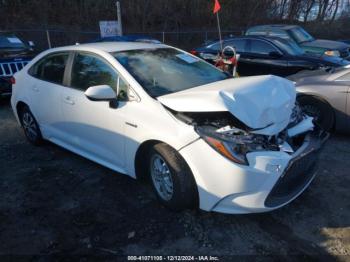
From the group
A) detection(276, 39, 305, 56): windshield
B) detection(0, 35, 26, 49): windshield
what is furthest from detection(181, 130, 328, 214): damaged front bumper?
detection(0, 35, 26, 49): windshield

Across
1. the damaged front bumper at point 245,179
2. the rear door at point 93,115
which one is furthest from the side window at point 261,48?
the damaged front bumper at point 245,179

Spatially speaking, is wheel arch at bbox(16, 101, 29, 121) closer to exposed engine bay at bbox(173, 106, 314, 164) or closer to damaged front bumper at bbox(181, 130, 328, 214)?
exposed engine bay at bbox(173, 106, 314, 164)

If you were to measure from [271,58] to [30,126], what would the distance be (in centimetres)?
585

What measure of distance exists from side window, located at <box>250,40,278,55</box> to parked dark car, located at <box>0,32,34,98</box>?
5567 millimetres

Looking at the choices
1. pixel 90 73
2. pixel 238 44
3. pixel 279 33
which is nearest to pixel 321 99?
pixel 90 73

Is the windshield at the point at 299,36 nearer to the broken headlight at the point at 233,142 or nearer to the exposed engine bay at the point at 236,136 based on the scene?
the exposed engine bay at the point at 236,136

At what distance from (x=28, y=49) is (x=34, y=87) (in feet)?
14.5

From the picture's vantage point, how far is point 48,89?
4.44 meters

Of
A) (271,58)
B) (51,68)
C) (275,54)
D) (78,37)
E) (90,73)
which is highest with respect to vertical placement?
(90,73)

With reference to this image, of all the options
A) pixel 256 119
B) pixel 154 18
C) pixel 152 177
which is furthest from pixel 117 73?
pixel 154 18

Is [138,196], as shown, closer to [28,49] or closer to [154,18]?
[28,49]

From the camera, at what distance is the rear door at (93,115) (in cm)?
355

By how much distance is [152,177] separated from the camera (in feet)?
11.3

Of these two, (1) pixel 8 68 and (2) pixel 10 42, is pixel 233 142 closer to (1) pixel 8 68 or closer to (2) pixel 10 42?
(1) pixel 8 68
